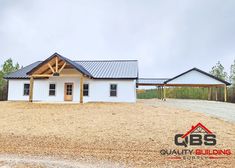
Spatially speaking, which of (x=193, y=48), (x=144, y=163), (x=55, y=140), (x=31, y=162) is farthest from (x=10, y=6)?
(x=193, y=48)

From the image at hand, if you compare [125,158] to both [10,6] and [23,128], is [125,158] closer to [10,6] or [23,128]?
[23,128]

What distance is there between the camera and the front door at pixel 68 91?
2097 centimetres

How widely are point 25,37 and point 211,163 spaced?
85.9ft

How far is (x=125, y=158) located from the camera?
5875 millimetres

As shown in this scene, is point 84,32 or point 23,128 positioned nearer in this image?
point 23,128

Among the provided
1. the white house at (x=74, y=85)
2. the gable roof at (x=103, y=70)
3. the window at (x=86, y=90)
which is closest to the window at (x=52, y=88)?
the white house at (x=74, y=85)

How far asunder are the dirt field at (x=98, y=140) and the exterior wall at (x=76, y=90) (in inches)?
329

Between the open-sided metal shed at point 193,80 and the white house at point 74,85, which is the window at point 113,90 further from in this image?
the open-sided metal shed at point 193,80

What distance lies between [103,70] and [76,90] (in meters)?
3.51

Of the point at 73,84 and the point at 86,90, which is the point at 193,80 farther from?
the point at 73,84

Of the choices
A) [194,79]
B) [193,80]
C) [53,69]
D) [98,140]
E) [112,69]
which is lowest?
[98,140]

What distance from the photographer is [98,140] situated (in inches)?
A: 302

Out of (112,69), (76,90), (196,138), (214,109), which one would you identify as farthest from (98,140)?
(112,69)

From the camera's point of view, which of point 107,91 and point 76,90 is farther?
point 76,90
